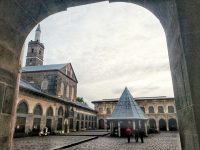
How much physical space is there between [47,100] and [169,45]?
23173mm

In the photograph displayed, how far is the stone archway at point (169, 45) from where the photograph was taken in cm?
175

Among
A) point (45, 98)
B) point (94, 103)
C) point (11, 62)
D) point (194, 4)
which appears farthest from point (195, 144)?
point (94, 103)

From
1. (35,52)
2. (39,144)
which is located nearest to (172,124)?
(39,144)

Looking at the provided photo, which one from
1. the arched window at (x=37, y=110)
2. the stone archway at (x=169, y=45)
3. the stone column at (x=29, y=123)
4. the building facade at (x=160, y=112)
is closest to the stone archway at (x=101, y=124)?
the building facade at (x=160, y=112)

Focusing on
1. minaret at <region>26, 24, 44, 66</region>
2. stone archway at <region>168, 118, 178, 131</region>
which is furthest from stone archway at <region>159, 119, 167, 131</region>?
minaret at <region>26, 24, 44, 66</region>

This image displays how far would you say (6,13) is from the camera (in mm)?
2371

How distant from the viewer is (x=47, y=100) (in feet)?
78.1

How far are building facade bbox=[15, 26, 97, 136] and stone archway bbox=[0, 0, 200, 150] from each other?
57.6ft

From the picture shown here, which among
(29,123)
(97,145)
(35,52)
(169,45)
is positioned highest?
(35,52)

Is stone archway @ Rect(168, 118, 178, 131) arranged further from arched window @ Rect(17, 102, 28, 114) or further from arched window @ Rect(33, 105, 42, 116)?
arched window @ Rect(17, 102, 28, 114)

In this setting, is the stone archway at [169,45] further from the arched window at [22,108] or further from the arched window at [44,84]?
the arched window at [44,84]

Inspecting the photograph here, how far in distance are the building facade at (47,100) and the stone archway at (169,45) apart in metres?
17.6

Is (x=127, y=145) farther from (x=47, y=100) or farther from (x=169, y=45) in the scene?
(x=47, y=100)

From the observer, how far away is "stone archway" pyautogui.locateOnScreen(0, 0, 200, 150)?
175 centimetres
